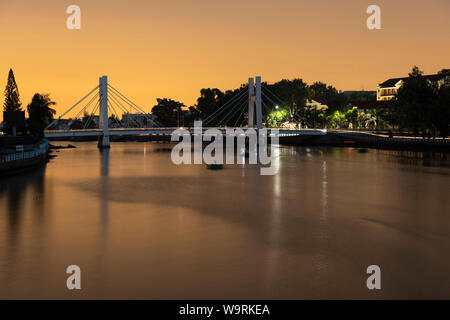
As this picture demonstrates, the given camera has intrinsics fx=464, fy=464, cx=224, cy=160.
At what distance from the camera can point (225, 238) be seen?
725 inches

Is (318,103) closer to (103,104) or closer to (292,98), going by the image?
(292,98)

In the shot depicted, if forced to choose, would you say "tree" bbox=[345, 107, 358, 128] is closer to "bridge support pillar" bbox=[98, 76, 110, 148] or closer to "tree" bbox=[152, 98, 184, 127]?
"bridge support pillar" bbox=[98, 76, 110, 148]

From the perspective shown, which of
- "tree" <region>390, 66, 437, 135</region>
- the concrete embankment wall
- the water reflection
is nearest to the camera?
the water reflection

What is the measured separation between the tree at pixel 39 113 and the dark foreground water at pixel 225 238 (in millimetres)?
39902

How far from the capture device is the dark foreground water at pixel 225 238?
495 inches

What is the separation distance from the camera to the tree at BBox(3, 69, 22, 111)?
79.9 m

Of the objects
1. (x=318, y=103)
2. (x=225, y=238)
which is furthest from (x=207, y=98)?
(x=225, y=238)

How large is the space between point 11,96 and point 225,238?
7341cm

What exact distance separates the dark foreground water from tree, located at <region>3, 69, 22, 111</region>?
4864 centimetres

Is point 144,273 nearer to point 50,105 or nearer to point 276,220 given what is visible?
point 276,220

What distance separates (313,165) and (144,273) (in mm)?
42072

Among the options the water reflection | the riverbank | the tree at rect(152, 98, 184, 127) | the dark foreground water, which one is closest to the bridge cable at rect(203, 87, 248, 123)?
the riverbank

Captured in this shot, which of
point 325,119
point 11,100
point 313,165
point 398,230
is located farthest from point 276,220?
point 325,119

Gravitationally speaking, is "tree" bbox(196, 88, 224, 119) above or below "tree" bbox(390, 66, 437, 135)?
above
